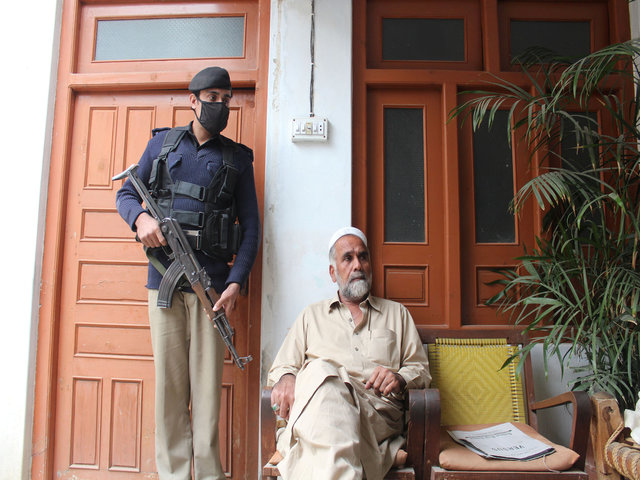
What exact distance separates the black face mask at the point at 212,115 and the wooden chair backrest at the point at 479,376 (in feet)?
5.57

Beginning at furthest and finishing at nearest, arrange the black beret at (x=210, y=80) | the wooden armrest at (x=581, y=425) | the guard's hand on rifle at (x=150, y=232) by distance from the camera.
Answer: the black beret at (x=210, y=80) → the guard's hand on rifle at (x=150, y=232) → the wooden armrest at (x=581, y=425)

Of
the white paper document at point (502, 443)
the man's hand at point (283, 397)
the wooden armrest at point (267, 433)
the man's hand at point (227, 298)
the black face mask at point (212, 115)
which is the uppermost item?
the black face mask at point (212, 115)

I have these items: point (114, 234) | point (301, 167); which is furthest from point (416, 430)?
point (114, 234)

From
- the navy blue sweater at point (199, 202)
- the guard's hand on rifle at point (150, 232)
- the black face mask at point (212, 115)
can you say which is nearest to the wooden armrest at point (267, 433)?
the navy blue sweater at point (199, 202)

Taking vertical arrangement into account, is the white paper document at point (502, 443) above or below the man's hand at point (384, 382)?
below

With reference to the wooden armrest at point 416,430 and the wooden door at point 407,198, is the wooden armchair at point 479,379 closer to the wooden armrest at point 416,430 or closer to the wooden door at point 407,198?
the wooden door at point 407,198

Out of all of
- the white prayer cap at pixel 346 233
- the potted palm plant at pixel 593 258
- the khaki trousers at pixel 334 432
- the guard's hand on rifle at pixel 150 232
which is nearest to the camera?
the khaki trousers at pixel 334 432

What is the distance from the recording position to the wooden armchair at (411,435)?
1.89 meters

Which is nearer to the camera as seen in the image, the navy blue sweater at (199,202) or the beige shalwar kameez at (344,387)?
the beige shalwar kameez at (344,387)

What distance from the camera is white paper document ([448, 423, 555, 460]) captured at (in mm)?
1977

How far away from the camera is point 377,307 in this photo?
250 cm

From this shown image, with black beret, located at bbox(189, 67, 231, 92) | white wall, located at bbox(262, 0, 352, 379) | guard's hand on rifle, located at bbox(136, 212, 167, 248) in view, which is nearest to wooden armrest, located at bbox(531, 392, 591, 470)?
white wall, located at bbox(262, 0, 352, 379)

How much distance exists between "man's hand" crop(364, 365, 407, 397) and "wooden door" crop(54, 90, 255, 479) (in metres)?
1.09

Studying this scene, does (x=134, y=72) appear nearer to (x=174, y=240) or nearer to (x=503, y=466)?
(x=174, y=240)
